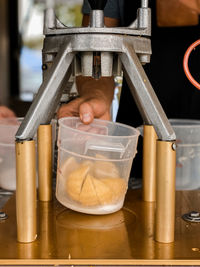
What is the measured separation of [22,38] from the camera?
6.23 m

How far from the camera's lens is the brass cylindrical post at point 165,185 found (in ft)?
1.75

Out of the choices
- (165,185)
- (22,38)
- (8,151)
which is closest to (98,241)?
(165,185)

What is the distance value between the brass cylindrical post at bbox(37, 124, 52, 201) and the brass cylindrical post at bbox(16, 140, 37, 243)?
23 centimetres

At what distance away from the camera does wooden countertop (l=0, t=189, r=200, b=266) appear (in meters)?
0.51

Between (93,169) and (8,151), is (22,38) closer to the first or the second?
(8,151)

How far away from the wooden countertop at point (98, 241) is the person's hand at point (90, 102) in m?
0.19

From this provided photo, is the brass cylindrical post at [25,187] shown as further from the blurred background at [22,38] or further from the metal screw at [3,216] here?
the blurred background at [22,38]

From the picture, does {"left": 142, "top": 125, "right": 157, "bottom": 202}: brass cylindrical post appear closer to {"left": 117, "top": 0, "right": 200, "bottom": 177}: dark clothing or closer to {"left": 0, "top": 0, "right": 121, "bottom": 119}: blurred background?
{"left": 117, "top": 0, "right": 200, "bottom": 177}: dark clothing

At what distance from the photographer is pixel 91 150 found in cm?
67

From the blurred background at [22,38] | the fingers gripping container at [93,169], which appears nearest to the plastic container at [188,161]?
the fingers gripping container at [93,169]

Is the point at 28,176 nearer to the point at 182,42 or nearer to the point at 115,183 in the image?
the point at 115,183

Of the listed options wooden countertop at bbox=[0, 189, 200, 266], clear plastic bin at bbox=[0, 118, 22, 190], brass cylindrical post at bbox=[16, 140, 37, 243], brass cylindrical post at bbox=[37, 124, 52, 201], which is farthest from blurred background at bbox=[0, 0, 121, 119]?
brass cylindrical post at bbox=[16, 140, 37, 243]

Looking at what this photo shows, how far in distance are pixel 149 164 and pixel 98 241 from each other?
0.89 feet

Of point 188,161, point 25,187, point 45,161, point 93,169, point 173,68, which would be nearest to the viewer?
point 25,187
